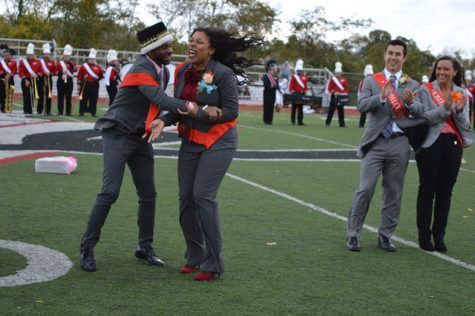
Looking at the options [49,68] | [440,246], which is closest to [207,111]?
[440,246]

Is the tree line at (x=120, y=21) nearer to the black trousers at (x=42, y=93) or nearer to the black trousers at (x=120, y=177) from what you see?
the black trousers at (x=42, y=93)

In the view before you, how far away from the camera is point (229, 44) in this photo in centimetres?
531

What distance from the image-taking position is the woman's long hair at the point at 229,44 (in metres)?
5.25

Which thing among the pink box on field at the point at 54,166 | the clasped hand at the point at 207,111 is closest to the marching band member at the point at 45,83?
the pink box on field at the point at 54,166

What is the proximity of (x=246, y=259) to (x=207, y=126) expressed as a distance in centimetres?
138

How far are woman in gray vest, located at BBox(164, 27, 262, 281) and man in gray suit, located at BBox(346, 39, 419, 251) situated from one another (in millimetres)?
1734

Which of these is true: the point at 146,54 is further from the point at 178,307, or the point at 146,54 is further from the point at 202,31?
the point at 178,307

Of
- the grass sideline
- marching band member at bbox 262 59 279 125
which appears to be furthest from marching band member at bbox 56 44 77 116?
the grass sideline

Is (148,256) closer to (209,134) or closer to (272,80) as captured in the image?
(209,134)

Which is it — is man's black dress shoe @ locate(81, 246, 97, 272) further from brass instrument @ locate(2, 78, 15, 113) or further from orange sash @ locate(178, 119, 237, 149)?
brass instrument @ locate(2, 78, 15, 113)

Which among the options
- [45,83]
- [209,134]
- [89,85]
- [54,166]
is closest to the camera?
[209,134]

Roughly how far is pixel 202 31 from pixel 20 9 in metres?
49.1

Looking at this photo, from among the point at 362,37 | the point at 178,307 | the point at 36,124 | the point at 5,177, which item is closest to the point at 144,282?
the point at 178,307

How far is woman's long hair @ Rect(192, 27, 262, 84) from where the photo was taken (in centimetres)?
525
